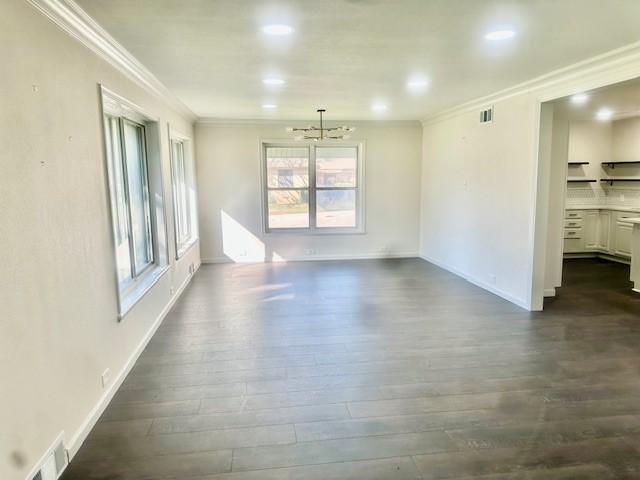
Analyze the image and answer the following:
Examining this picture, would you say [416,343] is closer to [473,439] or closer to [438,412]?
[438,412]

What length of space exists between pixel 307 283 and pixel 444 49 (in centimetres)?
383

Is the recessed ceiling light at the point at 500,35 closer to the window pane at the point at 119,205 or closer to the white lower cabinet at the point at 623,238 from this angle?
the window pane at the point at 119,205

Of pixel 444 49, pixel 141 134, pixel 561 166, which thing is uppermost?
pixel 444 49

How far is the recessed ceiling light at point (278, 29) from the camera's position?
2791 mm

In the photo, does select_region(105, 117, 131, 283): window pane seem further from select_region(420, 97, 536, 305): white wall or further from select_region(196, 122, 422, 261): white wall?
select_region(420, 97, 536, 305): white wall

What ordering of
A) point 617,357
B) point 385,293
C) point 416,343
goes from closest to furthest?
1. point 617,357
2. point 416,343
3. point 385,293

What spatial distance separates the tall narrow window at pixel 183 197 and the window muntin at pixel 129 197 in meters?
1.66

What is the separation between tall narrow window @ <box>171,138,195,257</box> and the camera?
21.4ft

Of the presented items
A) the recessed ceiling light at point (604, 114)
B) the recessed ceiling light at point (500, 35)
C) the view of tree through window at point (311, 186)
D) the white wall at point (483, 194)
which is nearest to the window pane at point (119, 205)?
the recessed ceiling light at point (500, 35)

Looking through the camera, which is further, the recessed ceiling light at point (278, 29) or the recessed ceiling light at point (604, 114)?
the recessed ceiling light at point (604, 114)

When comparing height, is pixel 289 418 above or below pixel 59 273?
below

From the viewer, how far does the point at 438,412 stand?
2.81 metres

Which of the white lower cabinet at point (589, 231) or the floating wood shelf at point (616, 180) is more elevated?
the floating wood shelf at point (616, 180)

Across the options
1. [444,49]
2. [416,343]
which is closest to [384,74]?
[444,49]
